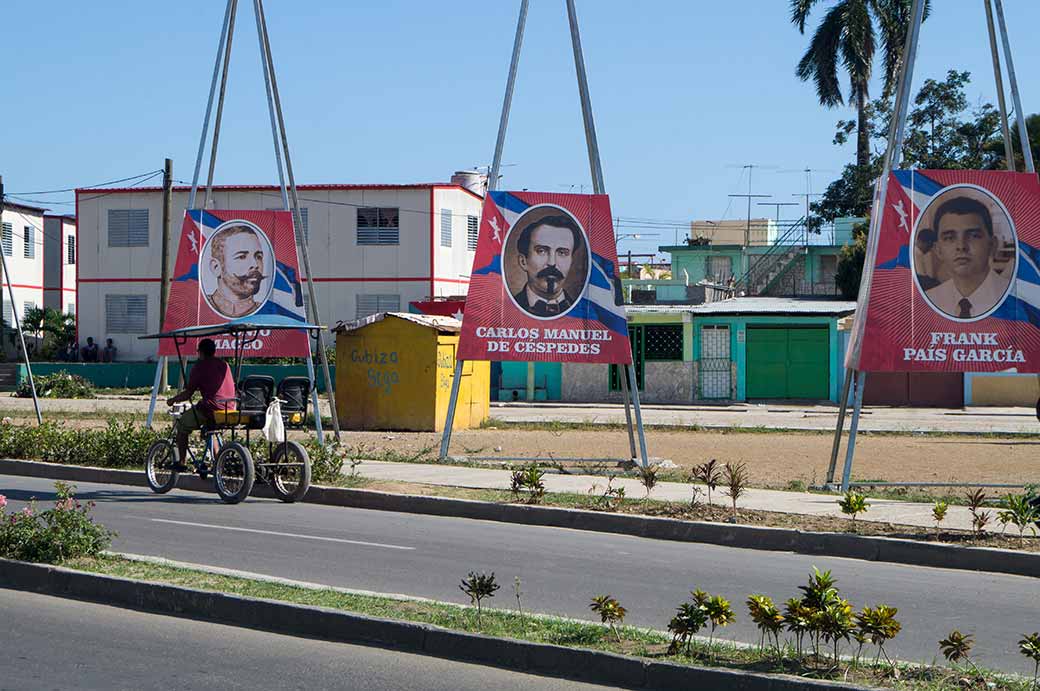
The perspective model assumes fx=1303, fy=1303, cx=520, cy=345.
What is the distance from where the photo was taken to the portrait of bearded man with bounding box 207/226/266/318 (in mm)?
21047

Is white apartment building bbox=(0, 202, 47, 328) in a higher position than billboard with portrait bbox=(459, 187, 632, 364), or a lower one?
higher

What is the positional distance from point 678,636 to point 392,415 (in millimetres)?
20081

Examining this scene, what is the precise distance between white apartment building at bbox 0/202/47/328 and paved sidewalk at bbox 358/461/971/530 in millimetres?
51478

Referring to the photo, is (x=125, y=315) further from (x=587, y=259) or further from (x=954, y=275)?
(x=954, y=275)

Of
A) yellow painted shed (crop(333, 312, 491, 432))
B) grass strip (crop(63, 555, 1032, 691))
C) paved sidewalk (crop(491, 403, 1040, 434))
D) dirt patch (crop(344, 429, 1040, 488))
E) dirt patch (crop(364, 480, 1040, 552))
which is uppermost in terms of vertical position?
yellow painted shed (crop(333, 312, 491, 432))

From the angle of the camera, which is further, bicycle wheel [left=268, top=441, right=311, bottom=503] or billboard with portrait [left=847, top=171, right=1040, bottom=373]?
billboard with portrait [left=847, top=171, right=1040, bottom=373]

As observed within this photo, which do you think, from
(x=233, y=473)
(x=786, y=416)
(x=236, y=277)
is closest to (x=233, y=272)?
(x=236, y=277)

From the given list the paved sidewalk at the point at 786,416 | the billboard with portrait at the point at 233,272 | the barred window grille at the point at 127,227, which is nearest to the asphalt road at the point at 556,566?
the billboard with portrait at the point at 233,272

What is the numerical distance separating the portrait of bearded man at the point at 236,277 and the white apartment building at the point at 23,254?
47.0 metres

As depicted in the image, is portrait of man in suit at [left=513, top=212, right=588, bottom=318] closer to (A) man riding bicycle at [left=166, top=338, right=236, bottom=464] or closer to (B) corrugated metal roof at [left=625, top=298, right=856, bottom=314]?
(A) man riding bicycle at [left=166, top=338, right=236, bottom=464]

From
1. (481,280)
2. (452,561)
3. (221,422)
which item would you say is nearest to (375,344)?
(481,280)

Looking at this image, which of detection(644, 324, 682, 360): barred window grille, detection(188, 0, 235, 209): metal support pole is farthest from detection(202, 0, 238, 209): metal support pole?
detection(644, 324, 682, 360): barred window grille

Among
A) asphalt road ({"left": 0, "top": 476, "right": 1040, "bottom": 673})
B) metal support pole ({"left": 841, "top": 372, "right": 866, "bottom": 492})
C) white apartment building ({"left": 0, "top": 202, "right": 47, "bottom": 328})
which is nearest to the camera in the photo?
asphalt road ({"left": 0, "top": 476, "right": 1040, "bottom": 673})

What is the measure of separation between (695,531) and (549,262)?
6.77 metres
